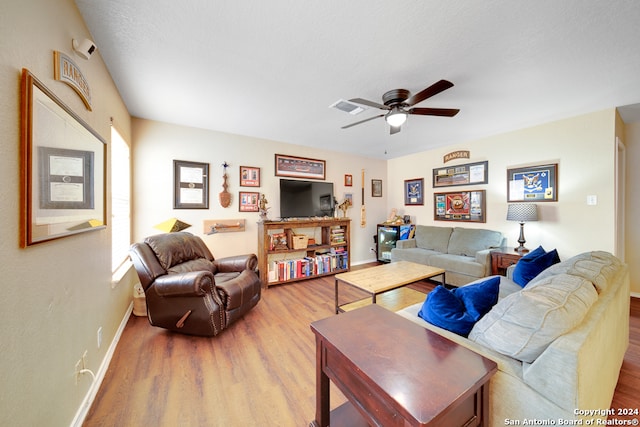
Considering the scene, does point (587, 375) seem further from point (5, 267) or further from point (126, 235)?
point (126, 235)

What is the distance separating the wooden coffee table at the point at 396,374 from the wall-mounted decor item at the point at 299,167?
321 cm

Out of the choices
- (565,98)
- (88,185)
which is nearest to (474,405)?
(88,185)

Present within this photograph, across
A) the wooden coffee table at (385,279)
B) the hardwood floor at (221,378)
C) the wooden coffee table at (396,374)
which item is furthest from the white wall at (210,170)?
the wooden coffee table at (396,374)

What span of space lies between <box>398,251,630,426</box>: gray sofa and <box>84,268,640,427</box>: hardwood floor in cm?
88

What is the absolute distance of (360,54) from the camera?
1.79m

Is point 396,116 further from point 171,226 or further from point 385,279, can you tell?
point 171,226

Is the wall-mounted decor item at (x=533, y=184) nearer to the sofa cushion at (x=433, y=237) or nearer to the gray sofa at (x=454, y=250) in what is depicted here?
the gray sofa at (x=454, y=250)

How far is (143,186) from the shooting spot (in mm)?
3004

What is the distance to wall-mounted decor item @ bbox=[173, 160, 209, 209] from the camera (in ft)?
10.5

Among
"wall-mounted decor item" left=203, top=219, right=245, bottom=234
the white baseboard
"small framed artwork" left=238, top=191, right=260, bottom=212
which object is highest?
"small framed artwork" left=238, top=191, right=260, bottom=212

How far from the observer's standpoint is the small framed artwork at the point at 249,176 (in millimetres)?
3678

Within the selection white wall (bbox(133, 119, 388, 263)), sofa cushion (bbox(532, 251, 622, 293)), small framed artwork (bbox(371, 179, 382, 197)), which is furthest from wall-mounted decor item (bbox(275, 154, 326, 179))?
sofa cushion (bbox(532, 251, 622, 293))

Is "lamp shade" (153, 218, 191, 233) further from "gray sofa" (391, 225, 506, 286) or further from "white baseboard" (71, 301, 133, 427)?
"gray sofa" (391, 225, 506, 286)

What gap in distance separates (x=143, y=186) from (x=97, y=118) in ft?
4.75
